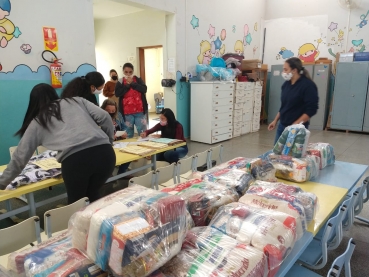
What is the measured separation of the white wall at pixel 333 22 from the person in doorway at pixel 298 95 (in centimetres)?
524

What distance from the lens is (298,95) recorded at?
2.83 meters

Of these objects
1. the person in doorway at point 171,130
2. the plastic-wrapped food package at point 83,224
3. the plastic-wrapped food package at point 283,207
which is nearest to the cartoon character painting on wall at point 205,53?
the person in doorway at point 171,130

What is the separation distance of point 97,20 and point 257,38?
177 inches

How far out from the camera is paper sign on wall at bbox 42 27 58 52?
3692 mm

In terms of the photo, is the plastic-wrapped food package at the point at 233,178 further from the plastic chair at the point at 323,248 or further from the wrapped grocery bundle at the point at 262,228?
the plastic chair at the point at 323,248

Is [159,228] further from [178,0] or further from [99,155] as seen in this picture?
[178,0]

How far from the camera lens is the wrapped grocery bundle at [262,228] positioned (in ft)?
3.20

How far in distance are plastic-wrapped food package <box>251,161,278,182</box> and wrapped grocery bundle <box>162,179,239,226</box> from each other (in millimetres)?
319

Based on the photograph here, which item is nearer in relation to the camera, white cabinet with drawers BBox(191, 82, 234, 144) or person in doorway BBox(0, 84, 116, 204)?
person in doorway BBox(0, 84, 116, 204)

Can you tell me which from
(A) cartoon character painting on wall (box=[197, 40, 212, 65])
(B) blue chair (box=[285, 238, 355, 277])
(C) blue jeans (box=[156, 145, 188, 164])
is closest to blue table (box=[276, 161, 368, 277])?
(B) blue chair (box=[285, 238, 355, 277])

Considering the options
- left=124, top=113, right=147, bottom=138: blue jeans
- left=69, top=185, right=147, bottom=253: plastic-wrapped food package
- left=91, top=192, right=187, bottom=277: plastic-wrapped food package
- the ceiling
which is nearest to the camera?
left=91, top=192, right=187, bottom=277: plastic-wrapped food package

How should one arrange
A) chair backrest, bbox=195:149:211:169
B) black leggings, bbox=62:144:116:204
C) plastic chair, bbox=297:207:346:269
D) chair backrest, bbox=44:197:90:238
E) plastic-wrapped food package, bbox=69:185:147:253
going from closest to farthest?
plastic-wrapped food package, bbox=69:185:147:253, plastic chair, bbox=297:207:346:269, chair backrest, bbox=44:197:90:238, black leggings, bbox=62:144:116:204, chair backrest, bbox=195:149:211:169

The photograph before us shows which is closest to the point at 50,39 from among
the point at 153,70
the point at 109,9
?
the point at 109,9

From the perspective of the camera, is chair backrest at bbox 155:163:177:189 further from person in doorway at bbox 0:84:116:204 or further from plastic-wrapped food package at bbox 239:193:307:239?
plastic-wrapped food package at bbox 239:193:307:239
